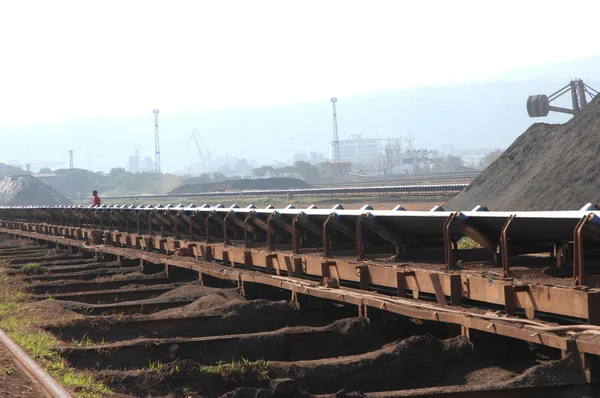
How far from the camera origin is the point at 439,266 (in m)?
9.73

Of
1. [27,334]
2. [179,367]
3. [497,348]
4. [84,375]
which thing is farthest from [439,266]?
[27,334]

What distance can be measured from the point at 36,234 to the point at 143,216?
451 inches

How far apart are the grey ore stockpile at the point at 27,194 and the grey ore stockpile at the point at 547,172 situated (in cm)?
8276

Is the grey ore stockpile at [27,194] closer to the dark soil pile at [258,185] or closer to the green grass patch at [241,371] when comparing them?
the dark soil pile at [258,185]

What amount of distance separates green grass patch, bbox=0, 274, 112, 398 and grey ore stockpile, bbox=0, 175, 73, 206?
9330 cm

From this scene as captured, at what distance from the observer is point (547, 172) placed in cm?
2209

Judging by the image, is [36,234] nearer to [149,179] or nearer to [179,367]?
[179,367]

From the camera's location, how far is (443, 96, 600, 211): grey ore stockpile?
19281mm

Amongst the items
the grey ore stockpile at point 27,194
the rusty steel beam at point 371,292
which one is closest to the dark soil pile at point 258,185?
the grey ore stockpile at point 27,194

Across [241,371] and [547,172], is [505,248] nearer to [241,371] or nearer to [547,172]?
[241,371]

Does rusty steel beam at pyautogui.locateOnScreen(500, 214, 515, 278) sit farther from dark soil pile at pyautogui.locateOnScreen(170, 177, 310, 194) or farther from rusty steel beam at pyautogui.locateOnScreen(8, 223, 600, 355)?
dark soil pile at pyautogui.locateOnScreen(170, 177, 310, 194)

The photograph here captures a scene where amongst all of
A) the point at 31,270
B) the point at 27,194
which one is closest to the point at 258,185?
the point at 27,194

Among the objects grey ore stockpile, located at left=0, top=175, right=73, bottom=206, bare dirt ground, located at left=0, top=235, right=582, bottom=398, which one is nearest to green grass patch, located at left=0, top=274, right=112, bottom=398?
bare dirt ground, located at left=0, top=235, right=582, bottom=398

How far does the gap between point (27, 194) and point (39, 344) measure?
100901 millimetres
